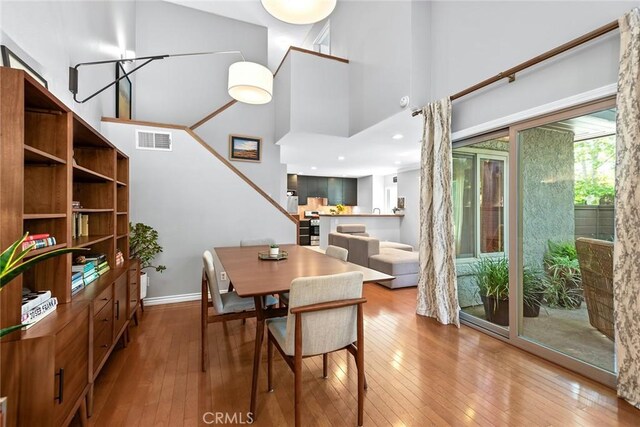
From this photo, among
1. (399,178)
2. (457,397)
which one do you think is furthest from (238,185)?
(399,178)

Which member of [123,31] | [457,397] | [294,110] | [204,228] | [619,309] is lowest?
[457,397]

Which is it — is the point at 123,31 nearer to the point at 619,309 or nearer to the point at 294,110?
the point at 294,110

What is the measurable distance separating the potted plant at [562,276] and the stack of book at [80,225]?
12.9ft

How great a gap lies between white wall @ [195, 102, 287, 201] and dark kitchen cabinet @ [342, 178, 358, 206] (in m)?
5.43

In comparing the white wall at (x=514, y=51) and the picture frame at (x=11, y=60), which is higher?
the white wall at (x=514, y=51)

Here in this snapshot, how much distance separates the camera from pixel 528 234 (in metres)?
2.57

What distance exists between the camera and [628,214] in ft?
5.73

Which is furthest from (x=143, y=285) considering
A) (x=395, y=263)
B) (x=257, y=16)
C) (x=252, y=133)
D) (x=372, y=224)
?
(x=372, y=224)

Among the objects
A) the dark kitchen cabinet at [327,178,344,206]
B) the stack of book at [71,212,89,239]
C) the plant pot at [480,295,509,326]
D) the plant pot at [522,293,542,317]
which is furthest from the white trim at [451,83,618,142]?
the dark kitchen cabinet at [327,178,344,206]

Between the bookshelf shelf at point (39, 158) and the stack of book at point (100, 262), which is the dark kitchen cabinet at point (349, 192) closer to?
the stack of book at point (100, 262)

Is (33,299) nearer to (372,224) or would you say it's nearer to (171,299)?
(171,299)

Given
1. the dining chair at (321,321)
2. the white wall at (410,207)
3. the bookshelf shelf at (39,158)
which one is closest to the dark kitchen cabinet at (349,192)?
the white wall at (410,207)

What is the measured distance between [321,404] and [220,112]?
447 cm

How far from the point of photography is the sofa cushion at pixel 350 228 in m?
6.45
